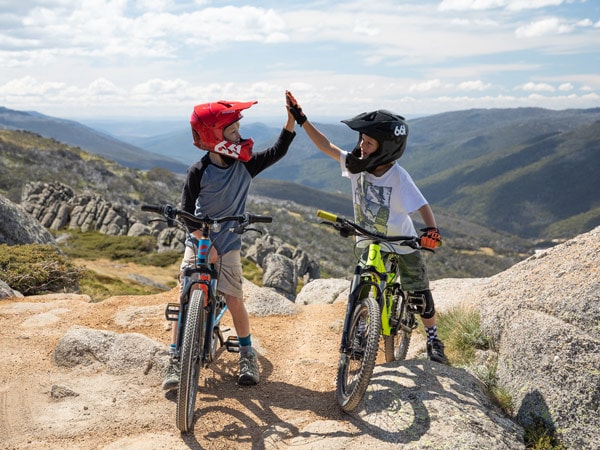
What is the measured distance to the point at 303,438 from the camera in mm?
5273

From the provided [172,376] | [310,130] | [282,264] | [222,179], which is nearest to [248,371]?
[172,376]

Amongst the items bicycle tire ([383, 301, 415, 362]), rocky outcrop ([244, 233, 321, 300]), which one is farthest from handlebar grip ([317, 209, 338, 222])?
rocky outcrop ([244, 233, 321, 300])

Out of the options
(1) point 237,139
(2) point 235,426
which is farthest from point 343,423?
(1) point 237,139

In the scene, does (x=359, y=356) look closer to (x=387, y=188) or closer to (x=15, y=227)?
(x=387, y=188)

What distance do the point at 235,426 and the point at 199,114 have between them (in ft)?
12.1

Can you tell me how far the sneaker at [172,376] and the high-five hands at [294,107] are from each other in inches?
142

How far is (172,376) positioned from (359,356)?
245cm

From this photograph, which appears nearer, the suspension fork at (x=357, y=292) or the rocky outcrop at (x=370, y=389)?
the rocky outcrop at (x=370, y=389)

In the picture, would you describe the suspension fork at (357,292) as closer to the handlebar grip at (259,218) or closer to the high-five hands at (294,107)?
the handlebar grip at (259,218)

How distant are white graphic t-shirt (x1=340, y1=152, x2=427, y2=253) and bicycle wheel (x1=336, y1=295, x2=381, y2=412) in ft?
3.56

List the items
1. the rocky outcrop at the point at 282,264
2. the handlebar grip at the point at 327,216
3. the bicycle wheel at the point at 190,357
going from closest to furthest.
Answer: the bicycle wheel at the point at 190,357 → the handlebar grip at the point at 327,216 → the rocky outcrop at the point at 282,264

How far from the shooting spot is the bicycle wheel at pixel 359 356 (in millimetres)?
5285

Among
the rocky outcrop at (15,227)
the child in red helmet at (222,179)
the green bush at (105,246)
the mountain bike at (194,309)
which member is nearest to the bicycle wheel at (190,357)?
the mountain bike at (194,309)

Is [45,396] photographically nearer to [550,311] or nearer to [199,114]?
[199,114]
